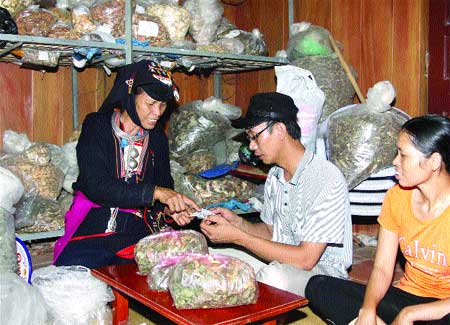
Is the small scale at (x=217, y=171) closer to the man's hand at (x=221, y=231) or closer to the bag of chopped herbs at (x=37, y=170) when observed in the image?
the bag of chopped herbs at (x=37, y=170)

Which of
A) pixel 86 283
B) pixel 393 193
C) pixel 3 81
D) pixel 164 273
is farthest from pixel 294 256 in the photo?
pixel 3 81

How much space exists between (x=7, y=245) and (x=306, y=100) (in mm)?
1946

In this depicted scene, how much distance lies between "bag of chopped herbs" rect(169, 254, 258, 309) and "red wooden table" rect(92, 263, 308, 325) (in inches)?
0.9

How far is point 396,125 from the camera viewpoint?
3.26 meters

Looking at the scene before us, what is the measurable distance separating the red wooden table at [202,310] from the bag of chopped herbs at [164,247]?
6 centimetres

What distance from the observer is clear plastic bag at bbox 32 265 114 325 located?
240 cm

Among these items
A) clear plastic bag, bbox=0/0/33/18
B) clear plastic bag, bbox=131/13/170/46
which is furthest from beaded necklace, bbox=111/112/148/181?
clear plastic bag, bbox=0/0/33/18

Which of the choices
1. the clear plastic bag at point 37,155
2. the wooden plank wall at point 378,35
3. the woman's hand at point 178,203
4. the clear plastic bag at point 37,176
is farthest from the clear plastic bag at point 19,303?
the wooden plank wall at point 378,35

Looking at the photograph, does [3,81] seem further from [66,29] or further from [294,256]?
[294,256]

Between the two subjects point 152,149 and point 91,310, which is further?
point 152,149

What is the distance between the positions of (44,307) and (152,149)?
101 centimetres

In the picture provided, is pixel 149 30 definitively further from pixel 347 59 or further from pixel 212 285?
pixel 212 285

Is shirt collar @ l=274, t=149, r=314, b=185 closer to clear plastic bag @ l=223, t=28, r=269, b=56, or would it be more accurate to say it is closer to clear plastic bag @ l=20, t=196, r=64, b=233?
clear plastic bag @ l=20, t=196, r=64, b=233

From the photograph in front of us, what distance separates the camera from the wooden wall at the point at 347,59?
3.44m
